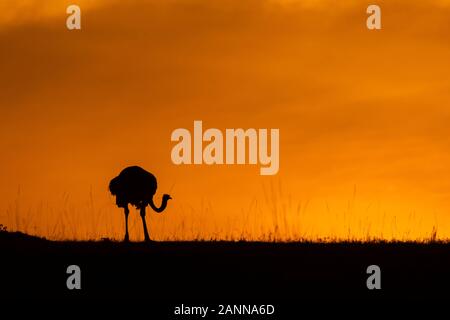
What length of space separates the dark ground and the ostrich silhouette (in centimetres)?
569

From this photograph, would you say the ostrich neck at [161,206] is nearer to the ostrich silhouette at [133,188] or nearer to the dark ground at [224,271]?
the ostrich silhouette at [133,188]

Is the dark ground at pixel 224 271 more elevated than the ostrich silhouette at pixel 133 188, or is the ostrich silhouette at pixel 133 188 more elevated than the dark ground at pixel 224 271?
the ostrich silhouette at pixel 133 188

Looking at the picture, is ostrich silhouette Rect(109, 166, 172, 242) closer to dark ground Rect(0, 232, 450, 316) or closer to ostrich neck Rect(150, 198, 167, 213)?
ostrich neck Rect(150, 198, 167, 213)

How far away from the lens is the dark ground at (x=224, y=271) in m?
21.6

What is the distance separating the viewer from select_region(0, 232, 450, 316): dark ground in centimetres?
2159

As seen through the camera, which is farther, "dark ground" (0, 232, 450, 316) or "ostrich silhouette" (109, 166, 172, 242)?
"ostrich silhouette" (109, 166, 172, 242)

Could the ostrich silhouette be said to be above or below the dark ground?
above

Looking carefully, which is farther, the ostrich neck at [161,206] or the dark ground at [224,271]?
the ostrich neck at [161,206]

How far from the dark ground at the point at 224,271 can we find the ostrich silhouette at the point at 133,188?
18.7ft

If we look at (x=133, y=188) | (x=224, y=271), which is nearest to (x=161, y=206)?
(x=133, y=188)

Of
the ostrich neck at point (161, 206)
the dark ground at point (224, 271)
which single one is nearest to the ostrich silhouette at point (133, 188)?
the ostrich neck at point (161, 206)

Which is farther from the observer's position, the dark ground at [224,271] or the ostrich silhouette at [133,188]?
the ostrich silhouette at [133,188]

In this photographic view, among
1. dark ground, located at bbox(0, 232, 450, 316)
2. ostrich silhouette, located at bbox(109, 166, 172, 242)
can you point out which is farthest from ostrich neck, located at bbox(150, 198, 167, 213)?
dark ground, located at bbox(0, 232, 450, 316)
